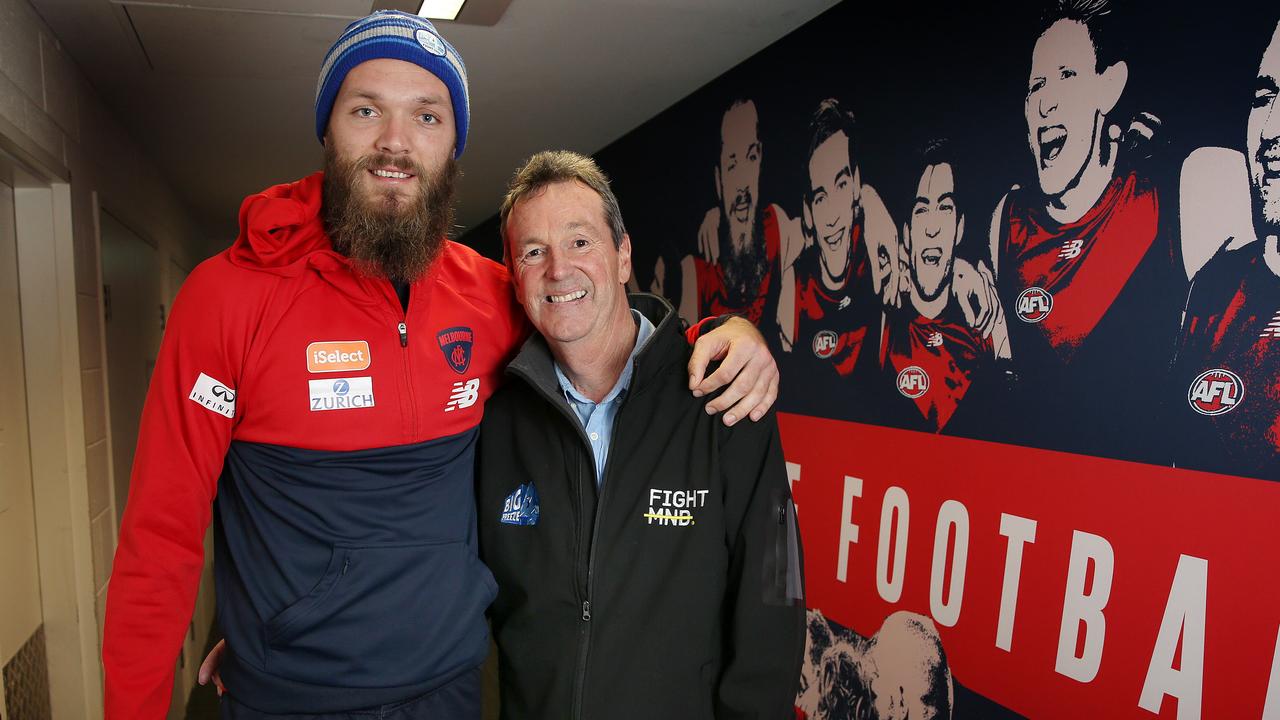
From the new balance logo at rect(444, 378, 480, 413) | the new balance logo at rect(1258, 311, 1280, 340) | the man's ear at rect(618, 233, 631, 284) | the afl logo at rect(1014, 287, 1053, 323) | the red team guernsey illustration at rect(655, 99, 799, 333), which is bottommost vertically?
the new balance logo at rect(444, 378, 480, 413)

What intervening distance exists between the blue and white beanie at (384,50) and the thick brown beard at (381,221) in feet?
0.39

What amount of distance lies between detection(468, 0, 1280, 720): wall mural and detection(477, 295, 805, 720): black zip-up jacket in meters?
0.89

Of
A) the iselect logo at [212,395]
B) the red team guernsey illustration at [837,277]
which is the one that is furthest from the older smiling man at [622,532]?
the red team guernsey illustration at [837,277]

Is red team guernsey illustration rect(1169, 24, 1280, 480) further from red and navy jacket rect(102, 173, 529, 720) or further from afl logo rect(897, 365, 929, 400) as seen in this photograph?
red and navy jacket rect(102, 173, 529, 720)

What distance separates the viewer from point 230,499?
1.32m

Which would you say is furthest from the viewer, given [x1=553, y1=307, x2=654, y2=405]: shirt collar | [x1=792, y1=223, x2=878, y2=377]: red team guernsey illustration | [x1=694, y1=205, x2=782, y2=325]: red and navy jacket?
[x1=694, y1=205, x2=782, y2=325]: red and navy jacket

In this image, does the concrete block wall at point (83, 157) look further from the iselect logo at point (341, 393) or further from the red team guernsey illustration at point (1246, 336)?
the red team guernsey illustration at point (1246, 336)

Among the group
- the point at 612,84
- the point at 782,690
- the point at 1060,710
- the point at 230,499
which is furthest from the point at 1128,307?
the point at 612,84

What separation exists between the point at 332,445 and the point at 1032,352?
1.66 m

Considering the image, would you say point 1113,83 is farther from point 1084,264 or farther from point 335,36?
point 335,36

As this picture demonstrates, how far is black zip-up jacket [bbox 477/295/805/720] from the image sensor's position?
130cm

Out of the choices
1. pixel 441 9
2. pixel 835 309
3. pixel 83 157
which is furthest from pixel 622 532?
pixel 83 157

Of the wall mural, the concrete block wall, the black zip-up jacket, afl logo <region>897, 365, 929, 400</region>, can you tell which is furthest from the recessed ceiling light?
afl logo <region>897, 365, 929, 400</region>

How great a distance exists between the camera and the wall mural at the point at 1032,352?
1525 millimetres
